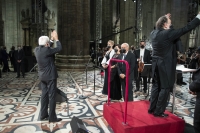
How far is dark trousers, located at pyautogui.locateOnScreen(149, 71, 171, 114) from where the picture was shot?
10.9 feet

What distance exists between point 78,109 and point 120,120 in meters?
1.94

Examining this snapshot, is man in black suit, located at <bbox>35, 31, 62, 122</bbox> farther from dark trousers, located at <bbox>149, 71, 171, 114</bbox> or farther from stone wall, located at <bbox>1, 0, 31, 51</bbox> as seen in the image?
stone wall, located at <bbox>1, 0, 31, 51</bbox>

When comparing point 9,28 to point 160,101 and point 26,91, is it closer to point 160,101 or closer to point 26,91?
point 26,91

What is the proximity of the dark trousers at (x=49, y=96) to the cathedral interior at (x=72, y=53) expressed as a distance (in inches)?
8.5

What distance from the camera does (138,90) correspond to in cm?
722

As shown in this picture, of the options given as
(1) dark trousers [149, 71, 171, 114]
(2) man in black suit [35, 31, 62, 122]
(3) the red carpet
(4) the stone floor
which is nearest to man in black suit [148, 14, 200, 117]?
(1) dark trousers [149, 71, 171, 114]

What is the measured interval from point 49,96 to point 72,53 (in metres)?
8.82

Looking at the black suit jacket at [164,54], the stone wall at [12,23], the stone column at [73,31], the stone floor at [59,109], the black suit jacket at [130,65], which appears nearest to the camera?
the black suit jacket at [164,54]

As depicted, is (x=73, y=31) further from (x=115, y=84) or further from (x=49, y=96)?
(x=49, y=96)

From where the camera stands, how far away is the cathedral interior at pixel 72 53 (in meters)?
4.55

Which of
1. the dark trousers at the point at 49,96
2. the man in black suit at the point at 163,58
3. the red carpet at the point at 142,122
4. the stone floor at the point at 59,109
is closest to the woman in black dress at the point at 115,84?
the stone floor at the point at 59,109

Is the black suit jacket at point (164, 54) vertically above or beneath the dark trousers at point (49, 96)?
above

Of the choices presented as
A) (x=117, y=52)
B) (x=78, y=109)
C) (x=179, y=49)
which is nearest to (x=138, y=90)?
(x=117, y=52)

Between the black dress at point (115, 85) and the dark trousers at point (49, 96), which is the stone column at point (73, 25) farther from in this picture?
the dark trousers at point (49, 96)
